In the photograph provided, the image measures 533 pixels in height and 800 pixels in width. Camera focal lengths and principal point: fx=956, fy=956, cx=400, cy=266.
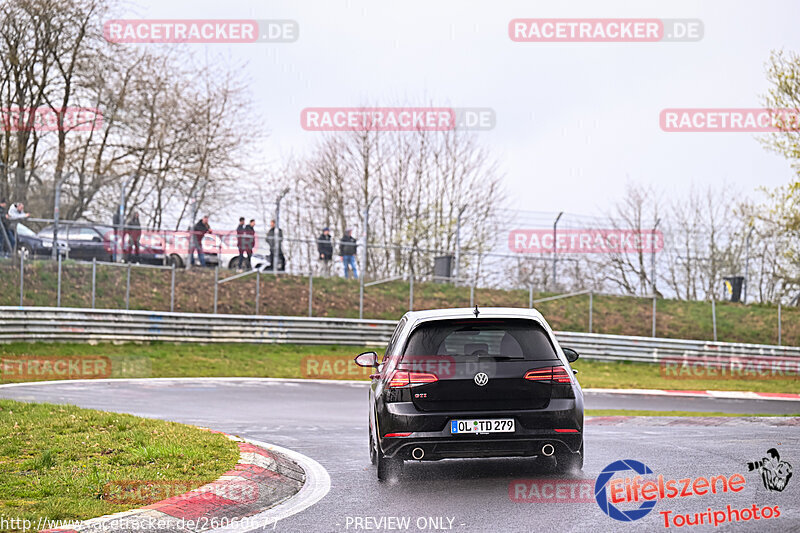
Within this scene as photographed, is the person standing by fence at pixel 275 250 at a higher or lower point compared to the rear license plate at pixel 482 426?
higher

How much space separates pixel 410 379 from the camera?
775 centimetres

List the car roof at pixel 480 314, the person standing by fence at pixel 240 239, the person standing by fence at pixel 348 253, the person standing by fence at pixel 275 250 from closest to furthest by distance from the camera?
the car roof at pixel 480 314
the person standing by fence at pixel 240 239
the person standing by fence at pixel 275 250
the person standing by fence at pixel 348 253

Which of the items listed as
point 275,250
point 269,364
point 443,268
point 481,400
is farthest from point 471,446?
point 443,268

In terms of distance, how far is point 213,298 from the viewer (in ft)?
91.4

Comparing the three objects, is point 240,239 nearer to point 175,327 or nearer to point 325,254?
point 325,254

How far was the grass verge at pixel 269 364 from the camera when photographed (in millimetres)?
22672

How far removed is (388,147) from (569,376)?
4027cm

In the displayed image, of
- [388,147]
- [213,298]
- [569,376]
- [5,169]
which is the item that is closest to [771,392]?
[213,298]

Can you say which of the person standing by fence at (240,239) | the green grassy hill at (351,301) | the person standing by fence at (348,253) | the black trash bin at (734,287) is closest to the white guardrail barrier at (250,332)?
the green grassy hill at (351,301)

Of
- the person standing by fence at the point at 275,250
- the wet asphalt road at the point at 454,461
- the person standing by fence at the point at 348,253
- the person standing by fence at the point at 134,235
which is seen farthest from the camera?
the person standing by fence at the point at 348,253

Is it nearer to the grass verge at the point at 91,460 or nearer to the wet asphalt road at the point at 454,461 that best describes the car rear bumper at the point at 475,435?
the wet asphalt road at the point at 454,461

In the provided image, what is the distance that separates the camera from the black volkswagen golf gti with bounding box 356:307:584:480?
761 cm

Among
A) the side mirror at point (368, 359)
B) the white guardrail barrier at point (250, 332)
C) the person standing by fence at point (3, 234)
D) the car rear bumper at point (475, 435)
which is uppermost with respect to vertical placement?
the person standing by fence at point (3, 234)

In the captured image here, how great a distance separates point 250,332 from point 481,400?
19.4 m
